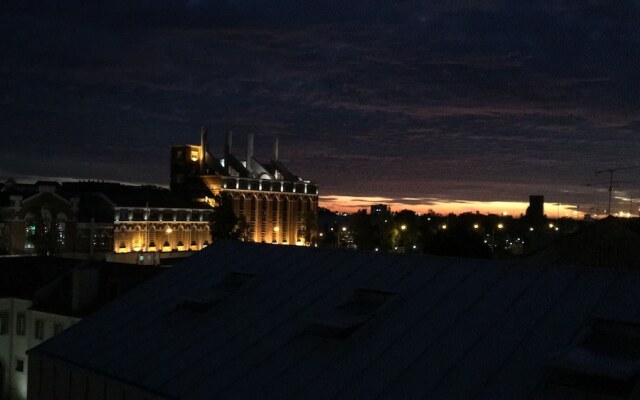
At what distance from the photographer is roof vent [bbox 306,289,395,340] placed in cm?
1400

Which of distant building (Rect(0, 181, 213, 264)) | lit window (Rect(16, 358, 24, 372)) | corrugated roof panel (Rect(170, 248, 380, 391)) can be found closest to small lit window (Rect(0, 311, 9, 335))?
lit window (Rect(16, 358, 24, 372))

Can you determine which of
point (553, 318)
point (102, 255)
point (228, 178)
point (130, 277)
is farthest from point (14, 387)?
point (228, 178)

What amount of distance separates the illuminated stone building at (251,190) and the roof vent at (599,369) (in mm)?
121965

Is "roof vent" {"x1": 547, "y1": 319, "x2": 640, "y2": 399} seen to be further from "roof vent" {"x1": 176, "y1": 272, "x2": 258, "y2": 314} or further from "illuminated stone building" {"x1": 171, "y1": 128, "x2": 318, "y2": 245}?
"illuminated stone building" {"x1": 171, "y1": 128, "x2": 318, "y2": 245}

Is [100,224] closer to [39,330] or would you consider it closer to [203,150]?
[203,150]

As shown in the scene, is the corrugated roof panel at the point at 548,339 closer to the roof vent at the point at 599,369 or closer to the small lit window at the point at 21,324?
the roof vent at the point at 599,369

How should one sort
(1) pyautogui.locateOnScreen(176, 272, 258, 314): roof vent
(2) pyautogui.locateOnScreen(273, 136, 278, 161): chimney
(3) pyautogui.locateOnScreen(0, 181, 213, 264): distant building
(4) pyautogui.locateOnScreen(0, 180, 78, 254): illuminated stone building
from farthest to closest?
(2) pyautogui.locateOnScreen(273, 136, 278, 161): chimney
(3) pyautogui.locateOnScreen(0, 181, 213, 264): distant building
(4) pyautogui.locateOnScreen(0, 180, 78, 254): illuminated stone building
(1) pyautogui.locateOnScreen(176, 272, 258, 314): roof vent

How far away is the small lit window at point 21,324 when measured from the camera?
4424 cm

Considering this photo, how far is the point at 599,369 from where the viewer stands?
→ 10484 mm

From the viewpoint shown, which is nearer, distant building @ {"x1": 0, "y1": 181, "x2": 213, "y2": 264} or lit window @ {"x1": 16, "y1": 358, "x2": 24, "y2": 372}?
lit window @ {"x1": 16, "y1": 358, "x2": 24, "y2": 372}

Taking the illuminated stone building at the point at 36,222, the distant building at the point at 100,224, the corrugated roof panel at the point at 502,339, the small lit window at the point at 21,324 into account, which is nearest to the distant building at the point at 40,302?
the small lit window at the point at 21,324

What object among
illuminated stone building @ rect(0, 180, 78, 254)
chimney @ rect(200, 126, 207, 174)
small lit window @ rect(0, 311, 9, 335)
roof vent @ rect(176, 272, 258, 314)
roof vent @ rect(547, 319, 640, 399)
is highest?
chimney @ rect(200, 126, 207, 174)

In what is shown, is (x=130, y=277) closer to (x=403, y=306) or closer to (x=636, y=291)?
(x=403, y=306)

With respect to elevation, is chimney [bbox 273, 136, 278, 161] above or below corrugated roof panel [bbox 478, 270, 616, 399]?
above
